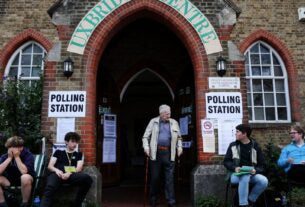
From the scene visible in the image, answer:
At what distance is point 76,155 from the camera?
5.99m

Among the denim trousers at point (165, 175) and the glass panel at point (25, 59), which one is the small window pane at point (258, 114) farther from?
the glass panel at point (25, 59)

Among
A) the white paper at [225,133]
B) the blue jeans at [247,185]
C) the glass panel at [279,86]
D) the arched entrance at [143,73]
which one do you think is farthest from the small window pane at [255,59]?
the blue jeans at [247,185]

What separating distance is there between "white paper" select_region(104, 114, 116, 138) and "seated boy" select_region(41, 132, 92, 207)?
377 cm

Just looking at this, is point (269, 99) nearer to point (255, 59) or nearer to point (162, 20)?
Answer: point (255, 59)

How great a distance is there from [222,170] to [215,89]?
66.7 inches

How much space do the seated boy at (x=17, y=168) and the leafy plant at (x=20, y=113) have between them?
106 centimetres

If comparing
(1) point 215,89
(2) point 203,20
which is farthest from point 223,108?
(2) point 203,20

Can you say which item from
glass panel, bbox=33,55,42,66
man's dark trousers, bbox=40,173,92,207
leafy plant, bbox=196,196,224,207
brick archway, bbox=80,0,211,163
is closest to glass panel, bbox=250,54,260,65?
brick archway, bbox=80,0,211,163

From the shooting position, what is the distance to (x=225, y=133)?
683cm

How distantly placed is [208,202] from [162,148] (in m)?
1.34

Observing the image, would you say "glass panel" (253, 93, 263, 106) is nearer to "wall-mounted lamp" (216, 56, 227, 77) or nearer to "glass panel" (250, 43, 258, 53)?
"glass panel" (250, 43, 258, 53)

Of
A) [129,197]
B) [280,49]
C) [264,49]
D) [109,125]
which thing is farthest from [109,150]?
[280,49]

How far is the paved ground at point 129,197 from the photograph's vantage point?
684cm

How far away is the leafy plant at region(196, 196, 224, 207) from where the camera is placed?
6.20 m
